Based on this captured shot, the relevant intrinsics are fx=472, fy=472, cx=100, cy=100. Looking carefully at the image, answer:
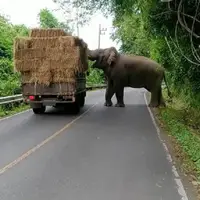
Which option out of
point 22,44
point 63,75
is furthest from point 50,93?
point 22,44

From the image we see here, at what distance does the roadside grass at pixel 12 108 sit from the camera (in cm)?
1936

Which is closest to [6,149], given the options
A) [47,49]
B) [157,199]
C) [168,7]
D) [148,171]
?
[148,171]

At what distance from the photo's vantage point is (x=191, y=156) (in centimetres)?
1014

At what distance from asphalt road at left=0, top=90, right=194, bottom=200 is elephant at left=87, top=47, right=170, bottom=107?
344 inches

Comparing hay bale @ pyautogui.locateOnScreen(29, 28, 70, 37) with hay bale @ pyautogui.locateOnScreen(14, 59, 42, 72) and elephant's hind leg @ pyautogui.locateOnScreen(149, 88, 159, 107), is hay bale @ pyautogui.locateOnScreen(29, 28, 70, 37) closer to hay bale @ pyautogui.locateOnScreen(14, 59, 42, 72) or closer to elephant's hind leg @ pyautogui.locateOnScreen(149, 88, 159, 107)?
hay bale @ pyautogui.locateOnScreen(14, 59, 42, 72)

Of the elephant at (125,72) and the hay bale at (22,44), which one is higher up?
the hay bale at (22,44)

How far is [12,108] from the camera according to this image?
70.4ft

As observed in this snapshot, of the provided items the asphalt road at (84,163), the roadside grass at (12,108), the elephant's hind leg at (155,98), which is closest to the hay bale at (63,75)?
the roadside grass at (12,108)

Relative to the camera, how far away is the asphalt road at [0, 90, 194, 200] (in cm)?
706

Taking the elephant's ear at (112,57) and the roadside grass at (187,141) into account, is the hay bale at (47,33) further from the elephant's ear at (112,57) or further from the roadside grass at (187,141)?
the roadside grass at (187,141)

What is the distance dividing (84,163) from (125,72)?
15.9 meters

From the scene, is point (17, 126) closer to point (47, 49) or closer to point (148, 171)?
point (47, 49)

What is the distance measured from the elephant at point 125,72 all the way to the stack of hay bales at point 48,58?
5581mm

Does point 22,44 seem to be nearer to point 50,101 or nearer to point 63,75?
point 63,75
